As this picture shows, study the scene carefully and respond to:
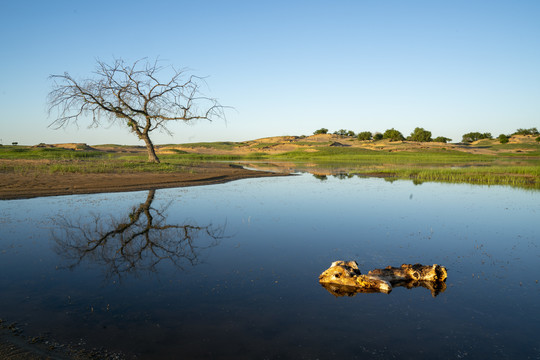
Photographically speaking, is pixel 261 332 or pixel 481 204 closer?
pixel 261 332

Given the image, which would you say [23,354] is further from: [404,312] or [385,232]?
[385,232]

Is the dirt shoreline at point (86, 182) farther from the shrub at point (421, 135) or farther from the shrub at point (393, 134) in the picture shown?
the shrub at point (421, 135)

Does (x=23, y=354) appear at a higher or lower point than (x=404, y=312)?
higher

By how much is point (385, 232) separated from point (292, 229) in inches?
119

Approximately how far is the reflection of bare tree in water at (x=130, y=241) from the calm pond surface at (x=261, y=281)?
0.16ft

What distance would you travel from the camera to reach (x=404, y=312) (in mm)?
6188

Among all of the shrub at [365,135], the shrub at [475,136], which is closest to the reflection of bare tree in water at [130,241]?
the shrub at [365,135]

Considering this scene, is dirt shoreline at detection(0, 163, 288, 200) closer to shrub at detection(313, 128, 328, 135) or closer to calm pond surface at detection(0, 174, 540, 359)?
calm pond surface at detection(0, 174, 540, 359)

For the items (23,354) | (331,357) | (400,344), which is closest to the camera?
(23,354)

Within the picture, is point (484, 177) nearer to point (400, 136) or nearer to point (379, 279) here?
point (379, 279)

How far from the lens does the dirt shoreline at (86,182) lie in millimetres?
18203

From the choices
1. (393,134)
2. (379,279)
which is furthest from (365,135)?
(379,279)

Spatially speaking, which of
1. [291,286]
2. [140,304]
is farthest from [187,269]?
[291,286]

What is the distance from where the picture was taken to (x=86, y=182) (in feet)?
69.3
